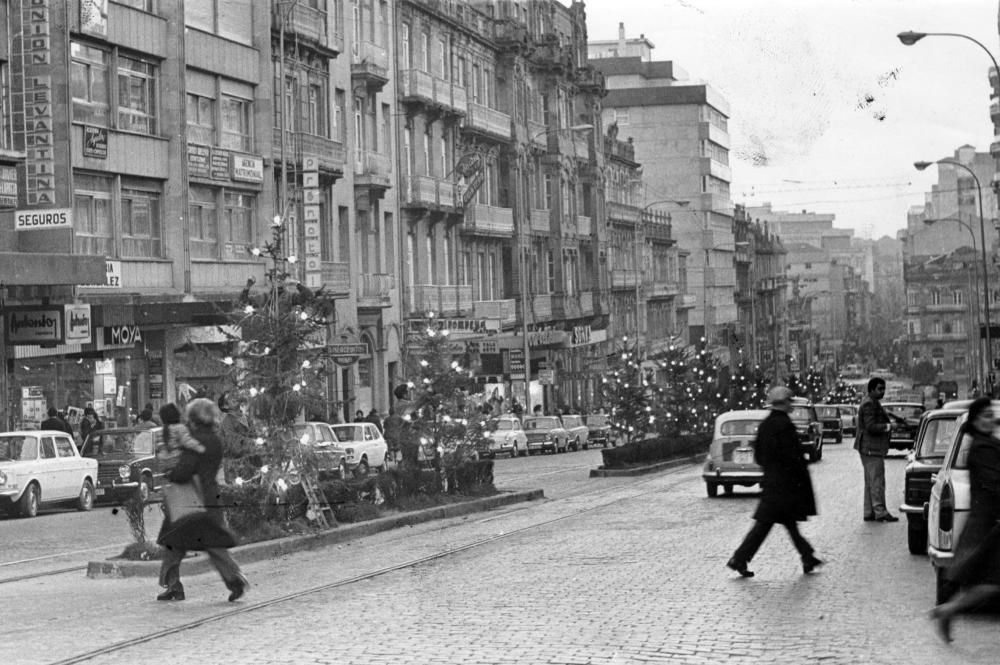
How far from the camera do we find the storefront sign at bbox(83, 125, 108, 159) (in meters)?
44.3

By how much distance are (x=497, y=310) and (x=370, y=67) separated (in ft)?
60.8

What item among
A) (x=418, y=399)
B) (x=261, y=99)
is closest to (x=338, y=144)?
(x=261, y=99)

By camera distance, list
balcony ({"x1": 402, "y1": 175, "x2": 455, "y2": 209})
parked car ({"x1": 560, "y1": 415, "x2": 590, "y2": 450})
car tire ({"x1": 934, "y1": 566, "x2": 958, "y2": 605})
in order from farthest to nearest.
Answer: parked car ({"x1": 560, "y1": 415, "x2": 590, "y2": 450}) < balcony ({"x1": 402, "y1": 175, "x2": 455, "y2": 209}) < car tire ({"x1": 934, "y1": 566, "x2": 958, "y2": 605})

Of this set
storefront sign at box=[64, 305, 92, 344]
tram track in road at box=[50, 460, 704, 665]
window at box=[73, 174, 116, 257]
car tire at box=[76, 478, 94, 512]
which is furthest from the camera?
window at box=[73, 174, 116, 257]

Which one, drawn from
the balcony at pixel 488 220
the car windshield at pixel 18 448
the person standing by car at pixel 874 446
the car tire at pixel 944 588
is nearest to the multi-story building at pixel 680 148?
the balcony at pixel 488 220

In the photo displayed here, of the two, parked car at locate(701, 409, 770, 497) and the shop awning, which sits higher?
the shop awning

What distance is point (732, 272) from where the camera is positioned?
14988 centimetres

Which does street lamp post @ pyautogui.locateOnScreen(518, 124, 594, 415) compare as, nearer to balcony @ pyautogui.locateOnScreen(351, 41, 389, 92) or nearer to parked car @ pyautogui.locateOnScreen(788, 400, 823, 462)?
balcony @ pyautogui.locateOnScreen(351, 41, 389, 92)

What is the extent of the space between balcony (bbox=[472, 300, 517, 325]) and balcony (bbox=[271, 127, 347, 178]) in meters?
17.1

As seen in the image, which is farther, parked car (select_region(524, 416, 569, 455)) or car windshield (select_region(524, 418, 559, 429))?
car windshield (select_region(524, 418, 559, 429))

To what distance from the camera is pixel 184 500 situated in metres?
16.2

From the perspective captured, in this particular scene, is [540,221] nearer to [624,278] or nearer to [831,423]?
[624,278]

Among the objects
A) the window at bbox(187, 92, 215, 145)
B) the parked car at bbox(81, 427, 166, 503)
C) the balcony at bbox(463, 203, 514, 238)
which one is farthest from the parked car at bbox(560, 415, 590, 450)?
the parked car at bbox(81, 427, 166, 503)

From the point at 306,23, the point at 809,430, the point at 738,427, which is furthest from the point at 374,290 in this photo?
the point at 738,427
